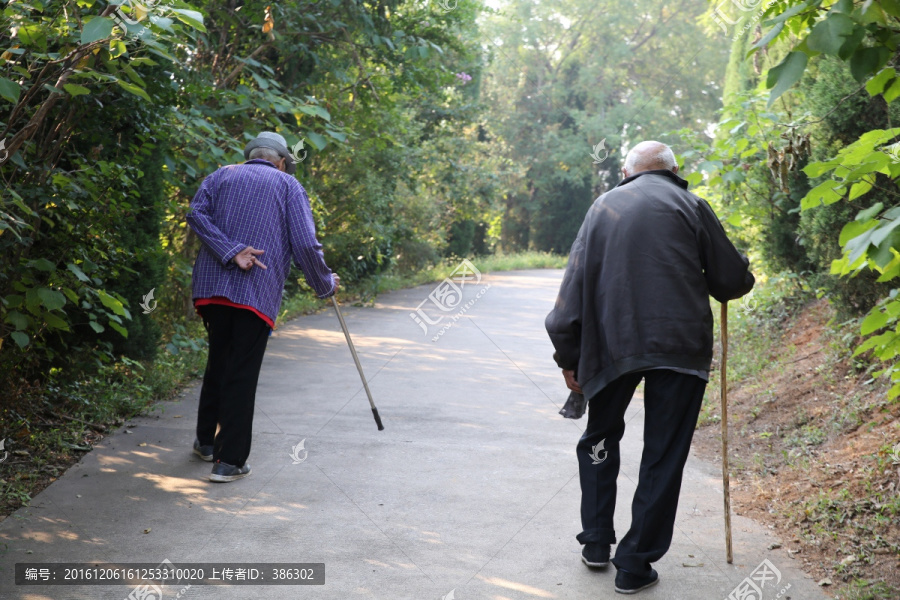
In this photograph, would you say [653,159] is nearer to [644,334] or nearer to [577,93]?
[644,334]

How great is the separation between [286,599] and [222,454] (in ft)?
5.36

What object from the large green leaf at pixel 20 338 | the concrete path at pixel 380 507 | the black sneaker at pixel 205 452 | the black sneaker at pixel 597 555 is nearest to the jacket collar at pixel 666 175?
the black sneaker at pixel 597 555

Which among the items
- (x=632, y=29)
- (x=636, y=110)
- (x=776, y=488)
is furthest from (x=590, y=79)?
(x=776, y=488)

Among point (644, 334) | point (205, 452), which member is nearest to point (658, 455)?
point (644, 334)

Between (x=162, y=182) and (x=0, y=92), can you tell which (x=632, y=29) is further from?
(x=0, y=92)

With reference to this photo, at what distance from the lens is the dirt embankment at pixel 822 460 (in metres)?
3.98

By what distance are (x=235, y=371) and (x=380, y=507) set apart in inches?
44.4

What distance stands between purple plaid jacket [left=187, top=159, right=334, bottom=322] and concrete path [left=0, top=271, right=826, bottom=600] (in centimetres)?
111

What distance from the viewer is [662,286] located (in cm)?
365

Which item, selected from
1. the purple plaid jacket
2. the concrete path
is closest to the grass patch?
the concrete path

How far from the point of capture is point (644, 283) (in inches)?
145

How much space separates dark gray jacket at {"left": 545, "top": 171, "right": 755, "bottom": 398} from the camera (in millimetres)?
3641

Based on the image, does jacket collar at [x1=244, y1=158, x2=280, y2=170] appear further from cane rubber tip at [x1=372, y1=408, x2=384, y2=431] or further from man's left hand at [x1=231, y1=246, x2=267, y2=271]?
cane rubber tip at [x1=372, y1=408, x2=384, y2=431]

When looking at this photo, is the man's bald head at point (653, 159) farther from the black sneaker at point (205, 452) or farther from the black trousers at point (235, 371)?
the black sneaker at point (205, 452)
